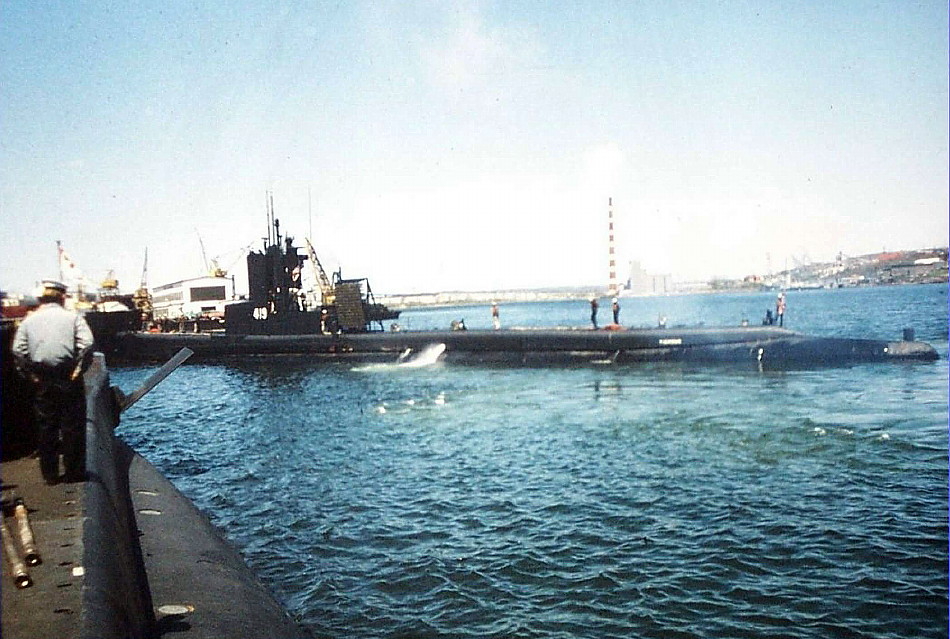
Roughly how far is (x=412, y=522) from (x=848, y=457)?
11.2 metres

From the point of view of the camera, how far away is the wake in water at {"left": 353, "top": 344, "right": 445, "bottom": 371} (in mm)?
41219

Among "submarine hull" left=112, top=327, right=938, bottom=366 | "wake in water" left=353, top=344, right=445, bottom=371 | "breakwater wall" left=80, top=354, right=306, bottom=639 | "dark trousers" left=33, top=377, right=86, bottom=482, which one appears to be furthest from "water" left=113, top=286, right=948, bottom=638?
"wake in water" left=353, top=344, right=445, bottom=371

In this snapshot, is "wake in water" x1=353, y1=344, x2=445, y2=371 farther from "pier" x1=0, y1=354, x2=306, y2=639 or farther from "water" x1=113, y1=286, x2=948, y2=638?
"pier" x1=0, y1=354, x2=306, y2=639

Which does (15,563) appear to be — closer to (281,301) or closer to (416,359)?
(416,359)

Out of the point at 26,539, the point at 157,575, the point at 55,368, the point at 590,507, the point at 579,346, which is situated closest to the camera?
the point at 26,539

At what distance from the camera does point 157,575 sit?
280 inches

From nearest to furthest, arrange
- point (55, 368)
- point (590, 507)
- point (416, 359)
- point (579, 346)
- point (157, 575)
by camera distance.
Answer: point (55, 368) → point (157, 575) → point (590, 507) → point (579, 346) → point (416, 359)

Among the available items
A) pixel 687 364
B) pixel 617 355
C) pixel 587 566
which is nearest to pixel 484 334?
pixel 617 355

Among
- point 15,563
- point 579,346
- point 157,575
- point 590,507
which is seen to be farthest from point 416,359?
point 15,563

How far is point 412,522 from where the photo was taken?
517 inches

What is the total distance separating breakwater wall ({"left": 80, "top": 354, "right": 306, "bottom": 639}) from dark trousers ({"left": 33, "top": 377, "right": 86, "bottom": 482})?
350 mm

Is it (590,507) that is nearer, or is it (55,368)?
(55,368)

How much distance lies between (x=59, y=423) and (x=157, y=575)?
191 cm

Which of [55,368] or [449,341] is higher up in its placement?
[55,368]
